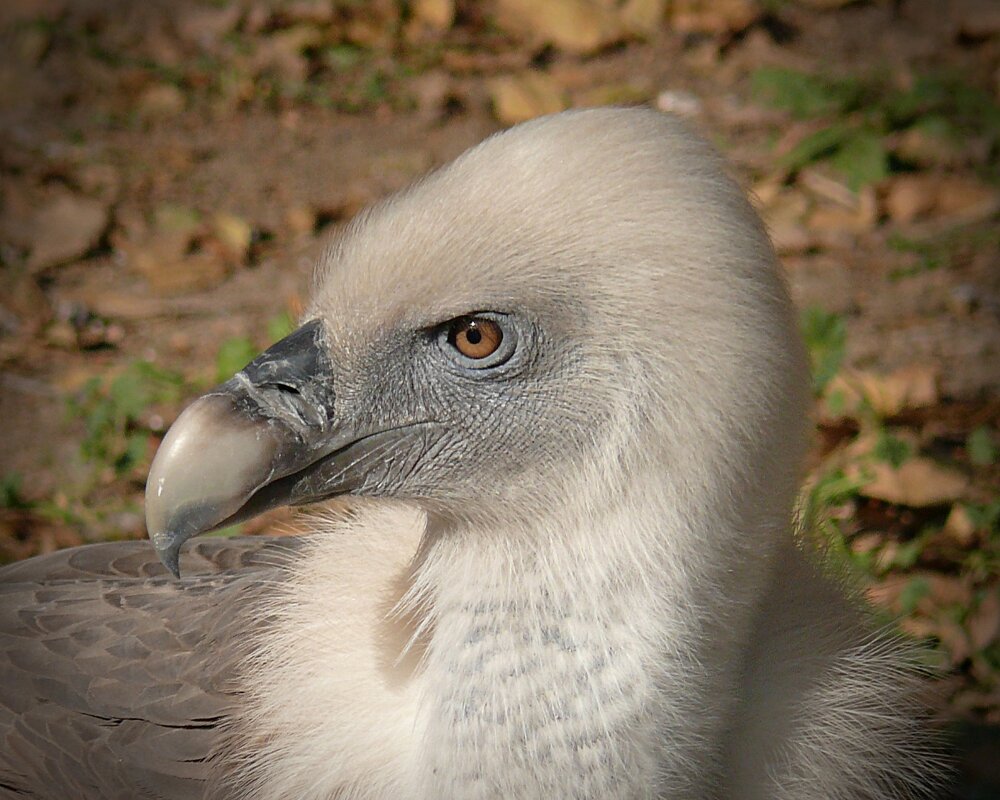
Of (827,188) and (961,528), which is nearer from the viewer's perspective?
(961,528)

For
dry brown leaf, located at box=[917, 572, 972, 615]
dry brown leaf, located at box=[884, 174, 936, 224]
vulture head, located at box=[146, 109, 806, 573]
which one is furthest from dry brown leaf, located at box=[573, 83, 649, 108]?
vulture head, located at box=[146, 109, 806, 573]

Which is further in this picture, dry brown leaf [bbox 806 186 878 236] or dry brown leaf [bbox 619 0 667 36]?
dry brown leaf [bbox 619 0 667 36]

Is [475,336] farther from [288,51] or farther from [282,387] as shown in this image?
[288,51]

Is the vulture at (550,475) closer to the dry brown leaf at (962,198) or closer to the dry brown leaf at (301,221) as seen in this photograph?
the dry brown leaf at (301,221)

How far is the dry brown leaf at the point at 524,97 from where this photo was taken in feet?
19.6

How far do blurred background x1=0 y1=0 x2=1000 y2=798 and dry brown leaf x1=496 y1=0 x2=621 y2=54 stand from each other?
15 millimetres

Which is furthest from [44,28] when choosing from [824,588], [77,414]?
[824,588]

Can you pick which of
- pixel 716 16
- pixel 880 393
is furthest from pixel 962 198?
pixel 716 16

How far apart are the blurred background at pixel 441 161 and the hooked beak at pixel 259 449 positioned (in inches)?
46.3

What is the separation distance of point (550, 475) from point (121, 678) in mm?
1075

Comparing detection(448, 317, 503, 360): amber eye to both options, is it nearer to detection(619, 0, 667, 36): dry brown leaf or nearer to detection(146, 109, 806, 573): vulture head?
detection(146, 109, 806, 573): vulture head

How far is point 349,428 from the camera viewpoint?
2197mm

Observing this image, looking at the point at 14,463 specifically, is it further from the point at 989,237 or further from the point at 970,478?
the point at 989,237

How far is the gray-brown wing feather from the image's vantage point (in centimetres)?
248
